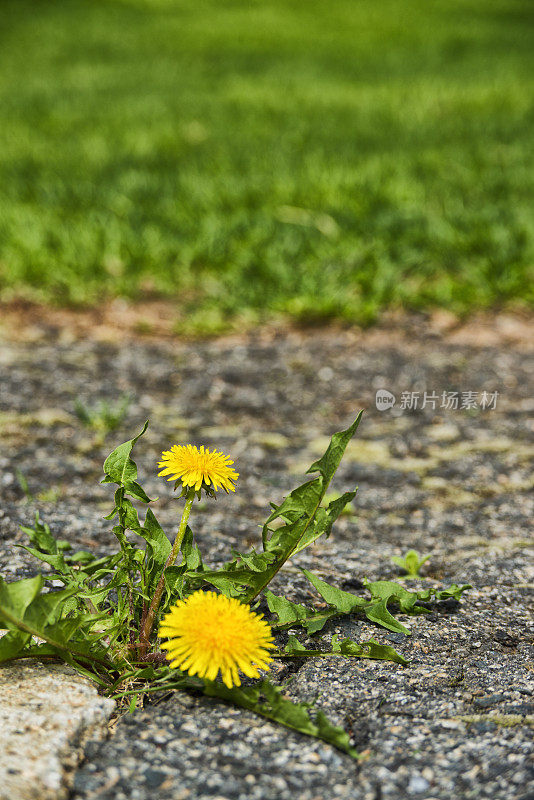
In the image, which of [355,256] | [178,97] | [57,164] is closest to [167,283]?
[355,256]

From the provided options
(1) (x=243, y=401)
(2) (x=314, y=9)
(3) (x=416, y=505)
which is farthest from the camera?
(2) (x=314, y=9)

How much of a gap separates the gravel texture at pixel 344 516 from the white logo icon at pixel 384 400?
32mm

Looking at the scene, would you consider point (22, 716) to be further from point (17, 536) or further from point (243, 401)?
point (243, 401)

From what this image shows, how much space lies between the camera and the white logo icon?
10.3 ft

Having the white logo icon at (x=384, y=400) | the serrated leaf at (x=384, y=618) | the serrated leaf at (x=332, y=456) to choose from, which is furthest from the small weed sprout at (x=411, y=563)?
the white logo icon at (x=384, y=400)

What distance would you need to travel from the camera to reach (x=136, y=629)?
1518 mm

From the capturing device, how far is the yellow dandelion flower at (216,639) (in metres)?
1.24

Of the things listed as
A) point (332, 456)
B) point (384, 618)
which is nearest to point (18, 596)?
point (332, 456)

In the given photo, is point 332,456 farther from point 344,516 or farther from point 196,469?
point 344,516

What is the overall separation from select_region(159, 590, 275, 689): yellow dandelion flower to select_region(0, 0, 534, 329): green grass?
248cm

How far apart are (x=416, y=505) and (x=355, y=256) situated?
78.1 inches

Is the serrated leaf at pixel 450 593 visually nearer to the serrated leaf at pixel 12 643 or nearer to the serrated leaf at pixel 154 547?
the serrated leaf at pixel 154 547

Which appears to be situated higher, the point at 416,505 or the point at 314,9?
the point at 314,9

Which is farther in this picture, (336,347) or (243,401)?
(336,347)
